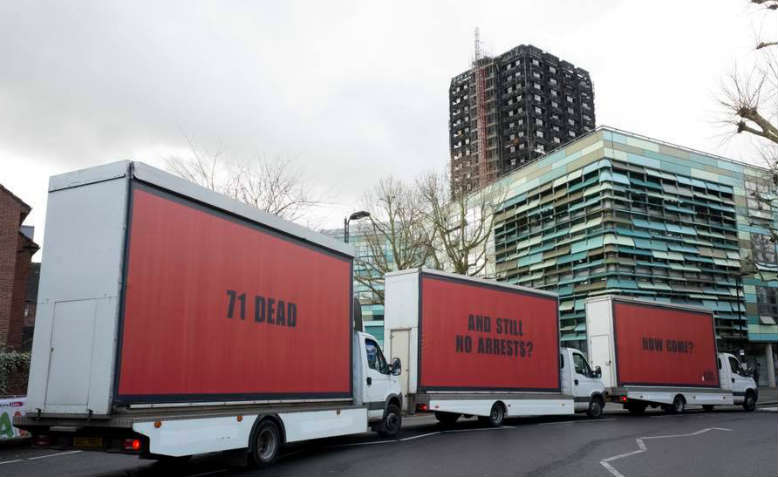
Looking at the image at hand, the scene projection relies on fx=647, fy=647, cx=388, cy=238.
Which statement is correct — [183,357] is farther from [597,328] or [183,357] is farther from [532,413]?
[597,328]

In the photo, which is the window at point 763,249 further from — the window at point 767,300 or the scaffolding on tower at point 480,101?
the scaffolding on tower at point 480,101

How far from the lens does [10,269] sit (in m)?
28.5

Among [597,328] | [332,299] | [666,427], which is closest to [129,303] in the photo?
[332,299]

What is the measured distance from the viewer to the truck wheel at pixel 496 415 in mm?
16797

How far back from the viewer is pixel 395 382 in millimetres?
14070

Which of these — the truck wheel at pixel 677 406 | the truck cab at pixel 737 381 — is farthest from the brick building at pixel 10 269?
the truck cab at pixel 737 381

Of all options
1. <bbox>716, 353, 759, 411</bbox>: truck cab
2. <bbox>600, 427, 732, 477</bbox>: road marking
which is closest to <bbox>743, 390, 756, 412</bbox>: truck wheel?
<bbox>716, 353, 759, 411</bbox>: truck cab

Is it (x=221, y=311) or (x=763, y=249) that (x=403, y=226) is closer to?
(x=221, y=311)

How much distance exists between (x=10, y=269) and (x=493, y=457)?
25630 millimetres

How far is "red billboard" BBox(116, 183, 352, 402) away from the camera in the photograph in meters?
8.16

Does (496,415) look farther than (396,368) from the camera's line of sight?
Yes

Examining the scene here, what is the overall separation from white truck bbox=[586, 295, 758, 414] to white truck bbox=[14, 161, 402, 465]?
43.1 ft

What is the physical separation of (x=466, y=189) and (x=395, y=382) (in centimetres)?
1996

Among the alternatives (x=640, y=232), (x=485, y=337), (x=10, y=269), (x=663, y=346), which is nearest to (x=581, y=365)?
(x=663, y=346)
